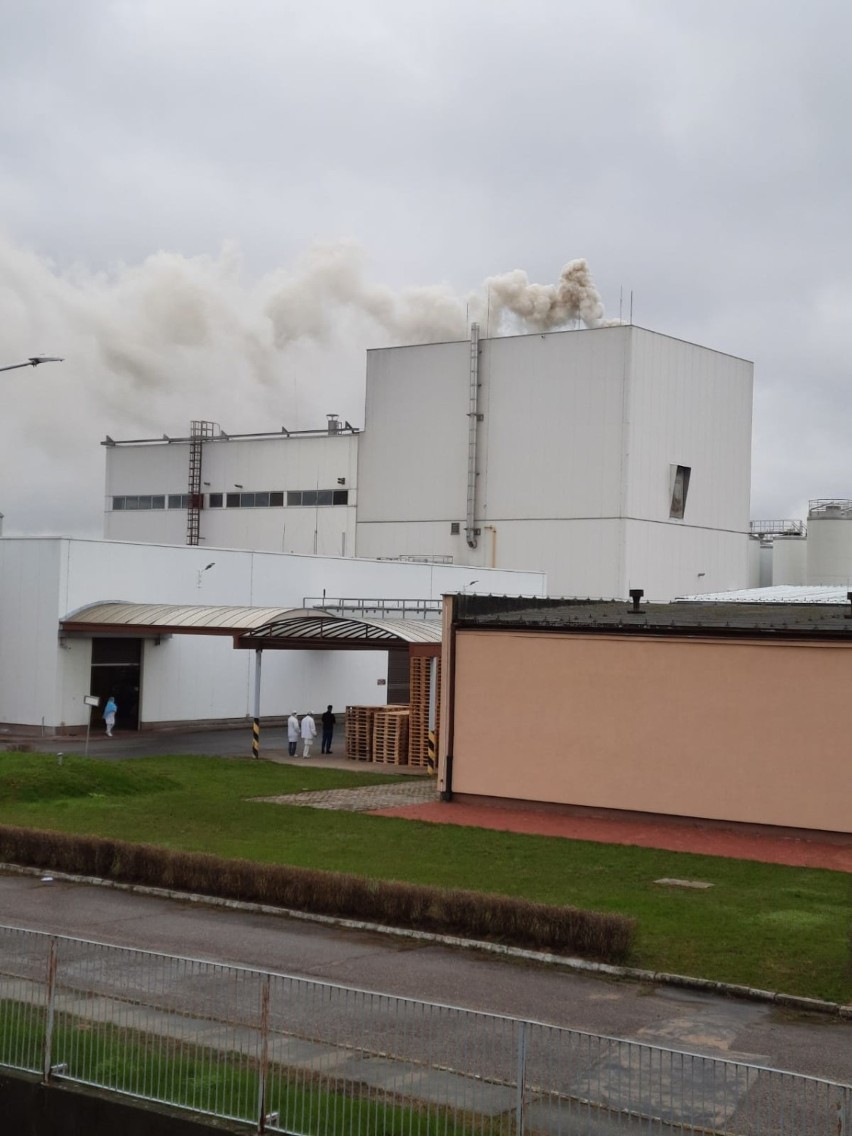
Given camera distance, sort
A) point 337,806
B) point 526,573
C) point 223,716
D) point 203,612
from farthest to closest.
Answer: point 526,573 → point 223,716 → point 203,612 → point 337,806

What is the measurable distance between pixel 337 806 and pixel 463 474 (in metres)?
36.8

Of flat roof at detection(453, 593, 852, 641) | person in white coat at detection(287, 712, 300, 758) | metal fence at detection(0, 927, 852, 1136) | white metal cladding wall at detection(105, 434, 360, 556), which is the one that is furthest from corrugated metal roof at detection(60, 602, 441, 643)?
metal fence at detection(0, 927, 852, 1136)

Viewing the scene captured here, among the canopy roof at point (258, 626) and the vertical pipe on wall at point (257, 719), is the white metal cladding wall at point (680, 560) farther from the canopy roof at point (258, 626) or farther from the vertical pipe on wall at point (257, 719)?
the vertical pipe on wall at point (257, 719)

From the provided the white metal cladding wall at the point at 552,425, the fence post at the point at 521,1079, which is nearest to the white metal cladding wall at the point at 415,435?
the white metal cladding wall at the point at 552,425

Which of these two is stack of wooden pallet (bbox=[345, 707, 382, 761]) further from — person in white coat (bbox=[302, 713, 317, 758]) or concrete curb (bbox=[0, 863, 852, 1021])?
concrete curb (bbox=[0, 863, 852, 1021])

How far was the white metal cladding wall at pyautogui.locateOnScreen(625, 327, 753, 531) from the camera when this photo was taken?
57969mm

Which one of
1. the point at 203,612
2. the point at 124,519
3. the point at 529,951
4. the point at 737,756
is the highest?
the point at 124,519

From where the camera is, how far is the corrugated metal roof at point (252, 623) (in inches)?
1460


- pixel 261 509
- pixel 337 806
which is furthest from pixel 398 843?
pixel 261 509

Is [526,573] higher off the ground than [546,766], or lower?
higher

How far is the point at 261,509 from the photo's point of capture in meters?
66.8

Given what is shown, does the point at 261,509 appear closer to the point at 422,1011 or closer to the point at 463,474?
the point at 463,474

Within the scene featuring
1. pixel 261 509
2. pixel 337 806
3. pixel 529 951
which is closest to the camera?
Result: pixel 529 951

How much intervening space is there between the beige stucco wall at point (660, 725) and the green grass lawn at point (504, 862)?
3.19 metres
